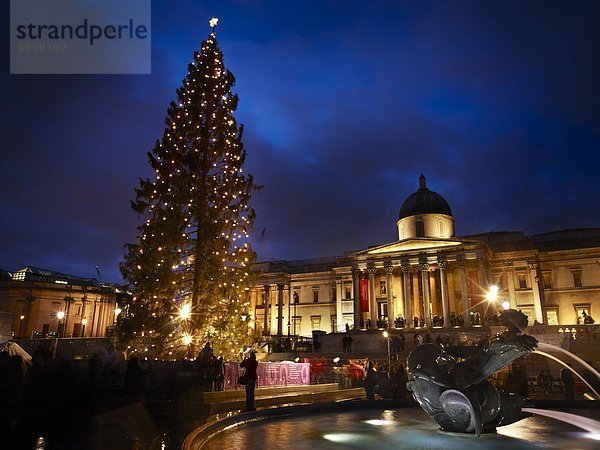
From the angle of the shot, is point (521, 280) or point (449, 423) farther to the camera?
point (521, 280)

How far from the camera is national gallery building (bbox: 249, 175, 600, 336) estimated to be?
43438mm

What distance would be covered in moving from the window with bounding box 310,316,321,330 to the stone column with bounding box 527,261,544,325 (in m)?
24.8

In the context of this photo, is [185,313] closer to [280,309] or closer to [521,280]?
[280,309]

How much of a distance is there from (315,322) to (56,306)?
120ft

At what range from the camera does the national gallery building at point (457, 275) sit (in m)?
43.4

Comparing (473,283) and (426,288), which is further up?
(473,283)

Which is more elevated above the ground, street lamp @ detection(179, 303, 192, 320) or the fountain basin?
street lamp @ detection(179, 303, 192, 320)

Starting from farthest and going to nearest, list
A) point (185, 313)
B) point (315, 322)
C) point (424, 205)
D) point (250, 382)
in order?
point (315, 322), point (424, 205), point (185, 313), point (250, 382)

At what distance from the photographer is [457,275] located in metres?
47.9

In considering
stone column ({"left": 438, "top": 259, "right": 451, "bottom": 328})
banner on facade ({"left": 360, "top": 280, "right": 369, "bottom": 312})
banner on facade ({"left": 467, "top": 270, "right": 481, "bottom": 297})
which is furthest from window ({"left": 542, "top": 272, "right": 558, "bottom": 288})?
banner on facade ({"left": 360, "top": 280, "right": 369, "bottom": 312})

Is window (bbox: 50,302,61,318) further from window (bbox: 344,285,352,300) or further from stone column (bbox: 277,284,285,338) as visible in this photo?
window (bbox: 344,285,352,300)

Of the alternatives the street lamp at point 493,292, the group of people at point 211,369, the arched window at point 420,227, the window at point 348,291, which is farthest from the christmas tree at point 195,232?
the window at point 348,291

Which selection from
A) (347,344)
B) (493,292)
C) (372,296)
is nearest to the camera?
(493,292)

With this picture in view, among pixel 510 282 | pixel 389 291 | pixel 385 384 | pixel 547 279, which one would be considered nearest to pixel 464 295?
pixel 389 291
